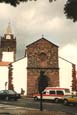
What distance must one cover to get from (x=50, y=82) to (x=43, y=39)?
7.99 meters

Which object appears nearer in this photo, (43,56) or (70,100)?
(70,100)

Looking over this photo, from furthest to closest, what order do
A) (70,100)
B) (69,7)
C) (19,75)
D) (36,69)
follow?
(36,69), (19,75), (70,100), (69,7)

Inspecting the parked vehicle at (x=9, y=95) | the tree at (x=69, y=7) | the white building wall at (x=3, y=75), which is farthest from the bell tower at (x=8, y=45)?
the tree at (x=69, y=7)

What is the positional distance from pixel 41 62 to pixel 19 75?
4732mm

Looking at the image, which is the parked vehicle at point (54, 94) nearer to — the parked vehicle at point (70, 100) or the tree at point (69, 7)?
the parked vehicle at point (70, 100)

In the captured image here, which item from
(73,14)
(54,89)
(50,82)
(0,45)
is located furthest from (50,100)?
(0,45)

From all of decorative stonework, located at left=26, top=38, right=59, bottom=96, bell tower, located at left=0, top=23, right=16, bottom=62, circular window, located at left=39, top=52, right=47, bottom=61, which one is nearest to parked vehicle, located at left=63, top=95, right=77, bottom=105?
decorative stonework, located at left=26, top=38, right=59, bottom=96

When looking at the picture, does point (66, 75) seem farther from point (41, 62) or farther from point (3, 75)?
point (3, 75)

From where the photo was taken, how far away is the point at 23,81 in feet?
227

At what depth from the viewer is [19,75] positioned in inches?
2724

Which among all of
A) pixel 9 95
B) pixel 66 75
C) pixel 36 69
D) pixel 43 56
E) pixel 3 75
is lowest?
pixel 9 95

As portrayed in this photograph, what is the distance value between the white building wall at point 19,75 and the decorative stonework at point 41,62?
0.72m

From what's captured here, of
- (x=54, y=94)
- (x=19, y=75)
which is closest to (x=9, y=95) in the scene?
(x=54, y=94)

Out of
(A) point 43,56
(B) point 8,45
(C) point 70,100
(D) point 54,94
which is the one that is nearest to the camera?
(C) point 70,100
